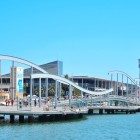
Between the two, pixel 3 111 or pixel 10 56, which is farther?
pixel 10 56

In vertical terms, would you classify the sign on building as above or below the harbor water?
above

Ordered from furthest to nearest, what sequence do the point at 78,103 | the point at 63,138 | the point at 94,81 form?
the point at 94,81
the point at 78,103
the point at 63,138

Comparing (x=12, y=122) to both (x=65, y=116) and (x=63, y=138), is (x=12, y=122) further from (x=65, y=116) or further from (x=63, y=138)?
(x=63, y=138)

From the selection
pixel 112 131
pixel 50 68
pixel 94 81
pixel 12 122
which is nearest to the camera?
pixel 112 131

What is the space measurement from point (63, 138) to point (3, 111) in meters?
13.5

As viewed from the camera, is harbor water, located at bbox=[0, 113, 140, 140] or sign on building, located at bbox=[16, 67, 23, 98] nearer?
harbor water, located at bbox=[0, 113, 140, 140]

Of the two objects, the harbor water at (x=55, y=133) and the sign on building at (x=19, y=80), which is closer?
the harbor water at (x=55, y=133)

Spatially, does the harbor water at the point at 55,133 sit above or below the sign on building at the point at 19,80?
below

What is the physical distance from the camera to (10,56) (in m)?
65.6

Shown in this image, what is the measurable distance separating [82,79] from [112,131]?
436 feet

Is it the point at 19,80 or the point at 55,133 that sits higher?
the point at 19,80

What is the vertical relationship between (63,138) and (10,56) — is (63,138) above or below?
below

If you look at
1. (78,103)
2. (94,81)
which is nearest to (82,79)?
(94,81)

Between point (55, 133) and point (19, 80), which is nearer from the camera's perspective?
point (55, 133)
